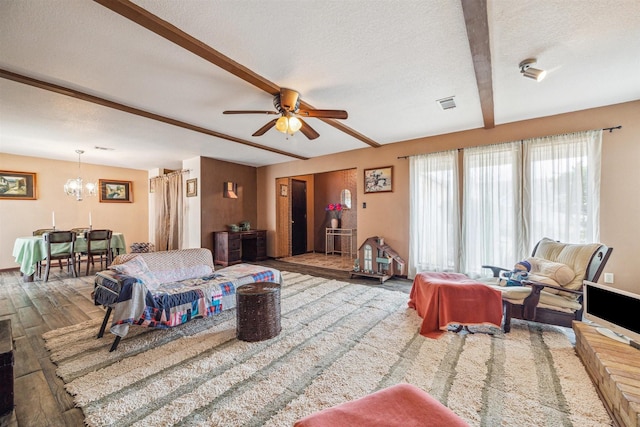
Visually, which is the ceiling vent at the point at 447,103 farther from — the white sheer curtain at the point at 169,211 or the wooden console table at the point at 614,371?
the white sheer curtain at the point at 169,211

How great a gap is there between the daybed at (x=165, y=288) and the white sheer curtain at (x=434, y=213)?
2.63m

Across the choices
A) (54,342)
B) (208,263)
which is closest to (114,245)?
(208,263)

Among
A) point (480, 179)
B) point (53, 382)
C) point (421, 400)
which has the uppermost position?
point (480, 179)

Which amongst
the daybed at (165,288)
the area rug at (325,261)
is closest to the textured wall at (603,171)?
the area rug at (325,261)

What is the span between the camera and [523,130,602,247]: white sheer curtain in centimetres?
328

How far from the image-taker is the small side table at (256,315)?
7.97 feet

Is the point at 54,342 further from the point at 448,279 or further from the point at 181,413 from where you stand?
the point at 448,279

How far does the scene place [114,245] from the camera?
5.59m

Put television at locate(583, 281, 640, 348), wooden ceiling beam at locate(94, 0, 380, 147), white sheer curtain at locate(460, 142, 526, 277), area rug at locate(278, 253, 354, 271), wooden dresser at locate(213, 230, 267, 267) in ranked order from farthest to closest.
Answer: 1. wooden dresser at locate(213, 230, 267, 267)
2. area rug at locate(278, 253, 354, 271)
3. white sheer curtain at locate(460, 142, 526, 277)
4. television at locate(583, 281, 640, 348)
5. wooden ceiling beam at locate(94, 0, 380, 147)

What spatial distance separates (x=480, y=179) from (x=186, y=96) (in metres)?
4.30

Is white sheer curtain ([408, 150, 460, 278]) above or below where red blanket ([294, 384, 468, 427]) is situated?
above

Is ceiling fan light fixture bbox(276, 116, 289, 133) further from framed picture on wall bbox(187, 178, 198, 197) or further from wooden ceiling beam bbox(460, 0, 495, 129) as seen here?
framed picture on wall bbox(187, 178, 198, 197)

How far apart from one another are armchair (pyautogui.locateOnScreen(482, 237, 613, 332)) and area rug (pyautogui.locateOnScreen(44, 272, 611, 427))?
0.21 m

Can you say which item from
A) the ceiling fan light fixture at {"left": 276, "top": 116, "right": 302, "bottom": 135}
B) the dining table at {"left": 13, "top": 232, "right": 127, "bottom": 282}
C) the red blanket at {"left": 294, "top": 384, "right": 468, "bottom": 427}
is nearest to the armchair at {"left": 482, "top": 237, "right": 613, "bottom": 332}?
the red blanket at {"left": 294, "top": 384, "right": 468, "bottom": 427}
